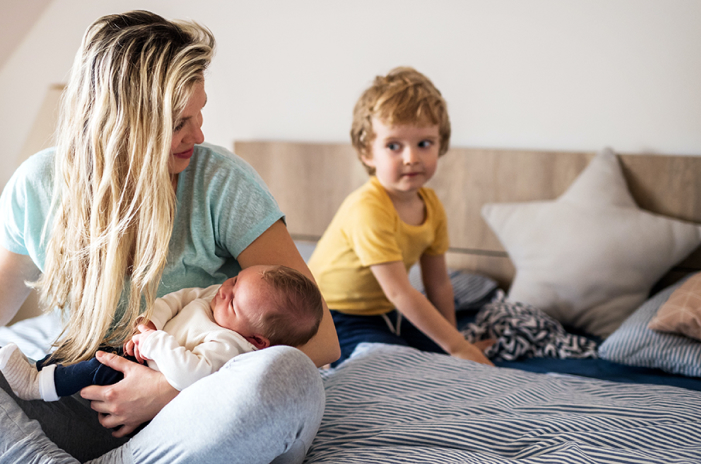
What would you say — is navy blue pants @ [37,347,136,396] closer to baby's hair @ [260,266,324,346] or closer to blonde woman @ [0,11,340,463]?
blonde woman @ [0,11,340,463]

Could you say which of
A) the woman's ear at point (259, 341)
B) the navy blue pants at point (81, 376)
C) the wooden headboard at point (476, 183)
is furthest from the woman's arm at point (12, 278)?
the wooden headboard at point (476, 183)

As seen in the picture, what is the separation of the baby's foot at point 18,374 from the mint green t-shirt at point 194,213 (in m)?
0.27

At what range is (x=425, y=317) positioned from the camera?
151 cm

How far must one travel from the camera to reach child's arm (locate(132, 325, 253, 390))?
0.86 m

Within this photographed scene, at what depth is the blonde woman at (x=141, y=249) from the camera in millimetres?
775

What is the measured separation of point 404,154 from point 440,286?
461mm

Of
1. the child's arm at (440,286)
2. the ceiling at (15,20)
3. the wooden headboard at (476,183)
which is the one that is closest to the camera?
the child's arm at (440,286)

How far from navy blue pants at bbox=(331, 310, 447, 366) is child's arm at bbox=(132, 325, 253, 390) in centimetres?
60

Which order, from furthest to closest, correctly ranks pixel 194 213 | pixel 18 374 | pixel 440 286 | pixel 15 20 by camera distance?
1. pixel 15 20
2. pixel 440 286
3. pixel 194 213
4. pixel 18 374

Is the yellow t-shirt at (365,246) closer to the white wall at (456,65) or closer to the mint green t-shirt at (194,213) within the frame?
the mint green t-shirt at (194,213)

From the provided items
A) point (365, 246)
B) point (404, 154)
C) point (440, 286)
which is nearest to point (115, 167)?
point (365, 246)

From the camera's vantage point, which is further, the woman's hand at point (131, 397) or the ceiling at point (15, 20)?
the ceiling at point (15, 20)

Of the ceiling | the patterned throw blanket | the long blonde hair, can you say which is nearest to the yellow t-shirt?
the patterned throw blanket

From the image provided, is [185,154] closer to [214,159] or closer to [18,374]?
[214,159]
